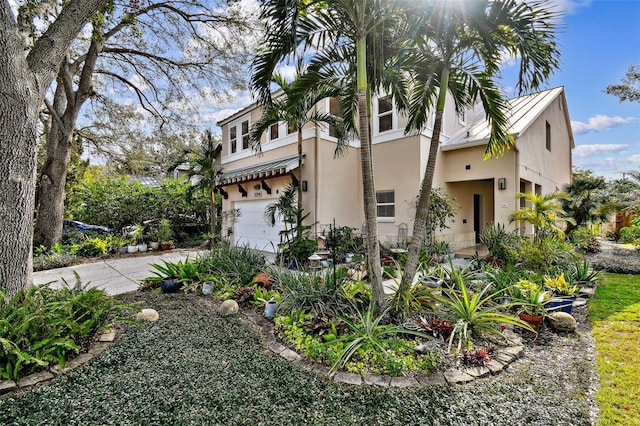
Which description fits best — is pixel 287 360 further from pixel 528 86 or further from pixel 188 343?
pixel 528 86

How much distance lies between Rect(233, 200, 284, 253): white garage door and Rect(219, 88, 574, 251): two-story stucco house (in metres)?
0.05

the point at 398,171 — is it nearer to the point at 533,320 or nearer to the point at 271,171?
the point at 271,171

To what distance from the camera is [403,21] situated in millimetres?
4684

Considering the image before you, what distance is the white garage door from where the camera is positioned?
12.7m

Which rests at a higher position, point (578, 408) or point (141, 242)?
point (141, 242)

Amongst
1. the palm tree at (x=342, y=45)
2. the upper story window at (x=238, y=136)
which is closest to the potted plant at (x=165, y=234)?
→ the upper story window at (x=238, y=136)

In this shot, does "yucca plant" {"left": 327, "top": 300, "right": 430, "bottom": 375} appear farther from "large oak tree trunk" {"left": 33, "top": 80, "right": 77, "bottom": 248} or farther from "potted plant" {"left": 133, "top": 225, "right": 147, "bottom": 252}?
"large oak tree trunk" {"left": 33, "top": 80, "right": 77, "bottom": 248}

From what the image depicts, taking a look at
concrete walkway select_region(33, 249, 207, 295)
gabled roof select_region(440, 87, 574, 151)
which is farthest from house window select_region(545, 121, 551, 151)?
concrete walkway select_region(33, 249, 207, 295)

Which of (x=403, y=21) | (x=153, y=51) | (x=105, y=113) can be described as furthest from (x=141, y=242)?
(x=403, y=21)

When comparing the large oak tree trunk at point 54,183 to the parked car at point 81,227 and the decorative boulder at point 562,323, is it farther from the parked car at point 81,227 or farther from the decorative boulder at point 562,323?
the decorative boulder at point 562,323

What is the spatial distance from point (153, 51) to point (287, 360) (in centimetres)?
1318

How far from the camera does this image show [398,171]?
38.7 feet

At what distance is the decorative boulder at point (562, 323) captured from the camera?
446 cm

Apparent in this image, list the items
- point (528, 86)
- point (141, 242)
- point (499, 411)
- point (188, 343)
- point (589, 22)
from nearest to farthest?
point (499, 411) → point (188, 343) → point (528, 86) → point (589, 22) → point (141, 242)
